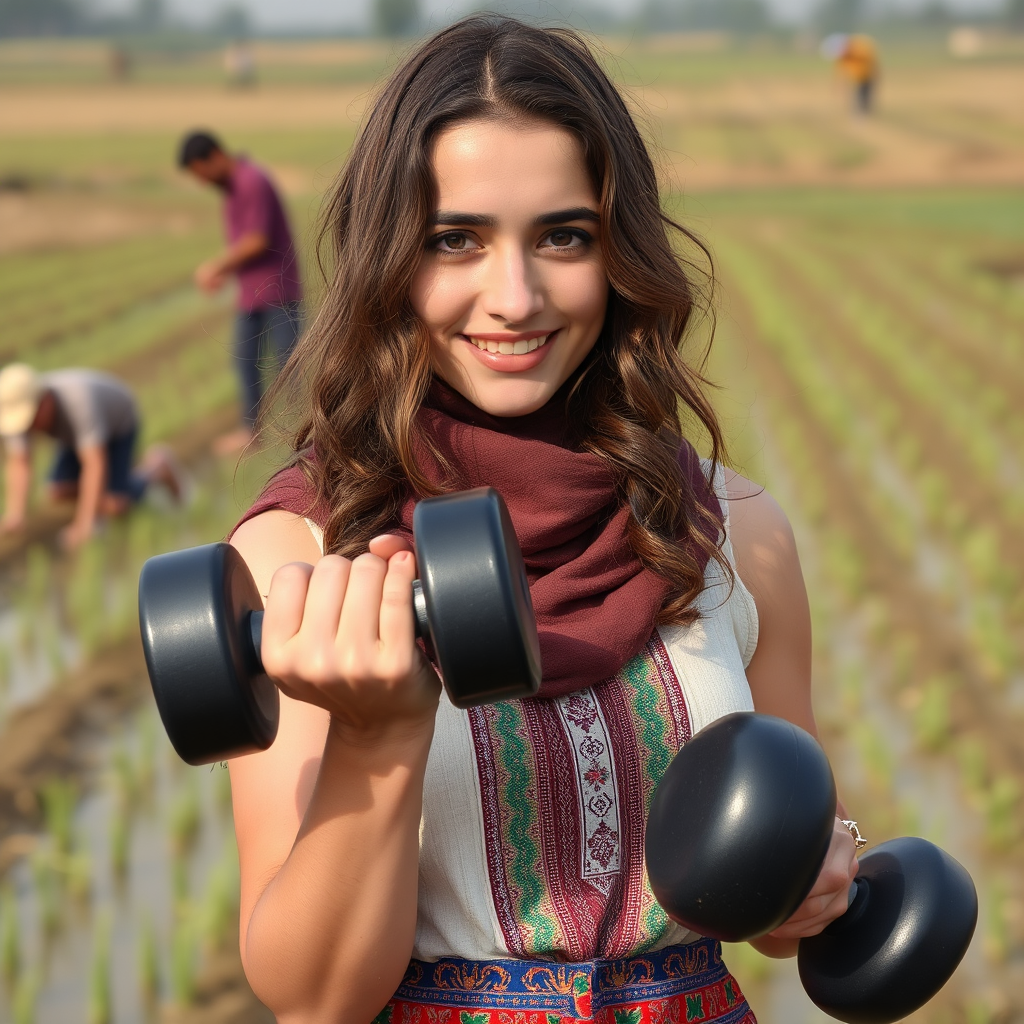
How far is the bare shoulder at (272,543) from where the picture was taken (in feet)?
5.14

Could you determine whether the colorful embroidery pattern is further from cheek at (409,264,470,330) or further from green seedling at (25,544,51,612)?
green seedling at (25,544,51,612)

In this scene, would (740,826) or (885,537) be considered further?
(885,537)

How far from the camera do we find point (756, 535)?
1.76m

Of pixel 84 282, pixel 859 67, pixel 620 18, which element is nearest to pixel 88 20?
pixel 620 18

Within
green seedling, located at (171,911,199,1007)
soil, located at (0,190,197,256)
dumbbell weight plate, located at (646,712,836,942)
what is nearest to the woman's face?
dumbbell weight plate, located at (646,712,836,942)

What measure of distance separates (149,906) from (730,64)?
73274 millimetres

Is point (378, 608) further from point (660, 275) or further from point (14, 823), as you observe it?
point (14, 823)

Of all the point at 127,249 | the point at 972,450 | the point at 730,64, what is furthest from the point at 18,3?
the point at 972,450

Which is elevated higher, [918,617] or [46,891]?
[46,891]

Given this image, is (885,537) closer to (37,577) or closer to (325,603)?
(37,577)

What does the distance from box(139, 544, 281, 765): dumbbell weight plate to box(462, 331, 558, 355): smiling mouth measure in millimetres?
389

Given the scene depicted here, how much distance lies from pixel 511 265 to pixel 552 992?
0.77 m

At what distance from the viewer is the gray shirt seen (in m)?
7.41

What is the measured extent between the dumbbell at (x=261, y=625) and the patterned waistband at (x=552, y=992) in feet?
1.16
